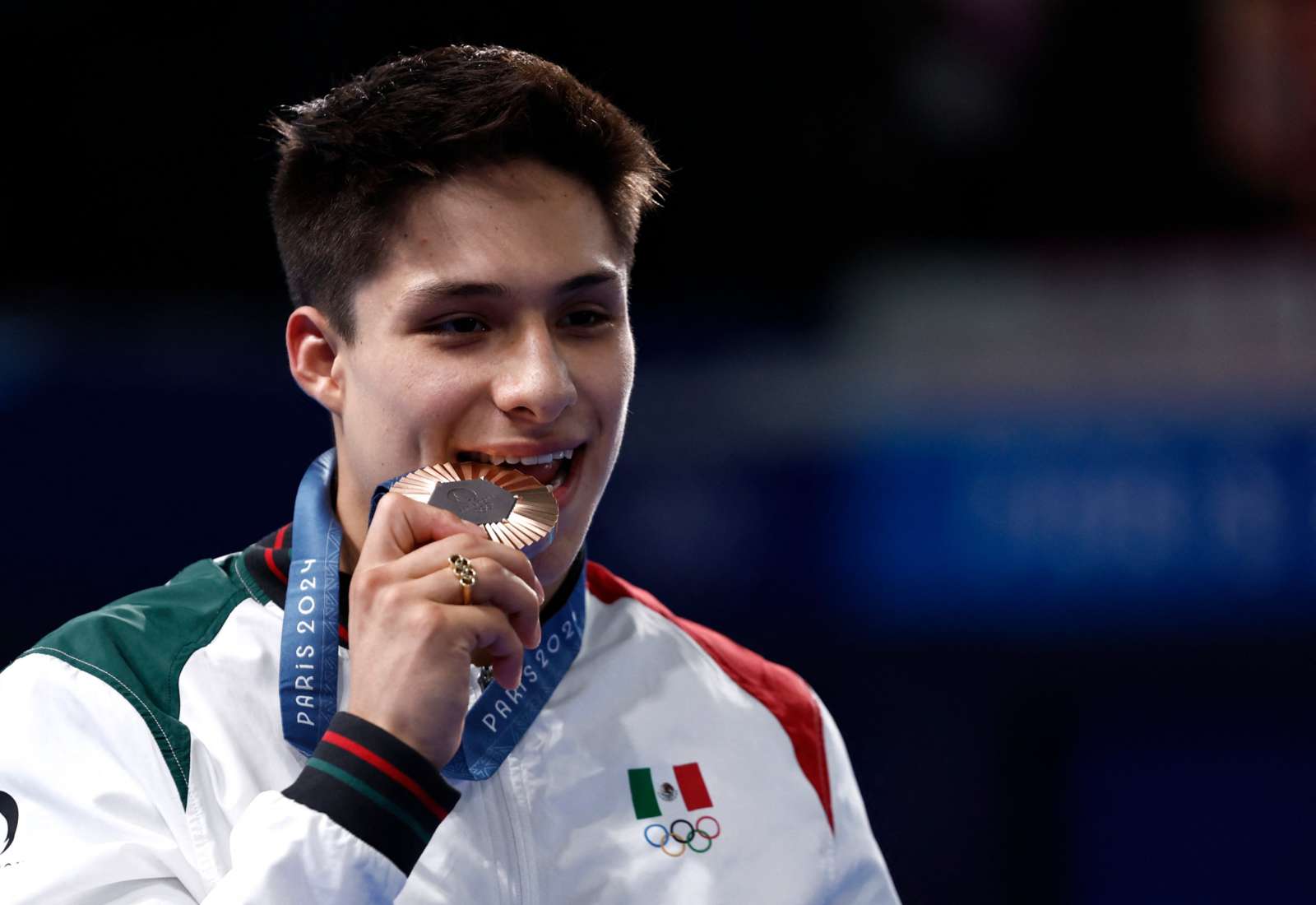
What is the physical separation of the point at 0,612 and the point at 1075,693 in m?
2.74

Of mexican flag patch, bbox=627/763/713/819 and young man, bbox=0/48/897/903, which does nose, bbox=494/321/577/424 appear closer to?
young man, bbox=0/48/897/903

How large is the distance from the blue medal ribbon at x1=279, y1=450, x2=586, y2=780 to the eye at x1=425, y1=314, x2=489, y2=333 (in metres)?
0.21

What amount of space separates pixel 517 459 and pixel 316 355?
34 cm

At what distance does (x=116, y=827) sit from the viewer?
1668mm

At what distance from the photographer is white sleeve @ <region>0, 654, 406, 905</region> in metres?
1.51

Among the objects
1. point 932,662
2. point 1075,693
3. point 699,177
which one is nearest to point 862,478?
point 932,662

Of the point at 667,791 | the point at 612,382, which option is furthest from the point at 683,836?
the point at 612,382

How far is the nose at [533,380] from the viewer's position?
6.15 ft

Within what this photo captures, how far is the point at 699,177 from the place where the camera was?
5.24 m

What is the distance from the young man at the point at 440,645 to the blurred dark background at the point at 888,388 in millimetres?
1850

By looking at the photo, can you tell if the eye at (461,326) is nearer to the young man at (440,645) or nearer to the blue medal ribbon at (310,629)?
the young man at (440,645)

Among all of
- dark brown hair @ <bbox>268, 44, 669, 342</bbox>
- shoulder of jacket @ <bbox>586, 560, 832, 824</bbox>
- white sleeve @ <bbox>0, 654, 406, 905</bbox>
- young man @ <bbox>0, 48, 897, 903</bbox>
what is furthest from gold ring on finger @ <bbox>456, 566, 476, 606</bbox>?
shoulder of jacket @ <bbox>586, 560, 832, 824</bbox>

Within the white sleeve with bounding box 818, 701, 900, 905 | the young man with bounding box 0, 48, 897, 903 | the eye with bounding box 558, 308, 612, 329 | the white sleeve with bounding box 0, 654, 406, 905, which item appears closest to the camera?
the white sleeve with bounding box 0, 654, 406, 905

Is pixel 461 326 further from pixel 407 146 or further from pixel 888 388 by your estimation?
pixel 888 388
